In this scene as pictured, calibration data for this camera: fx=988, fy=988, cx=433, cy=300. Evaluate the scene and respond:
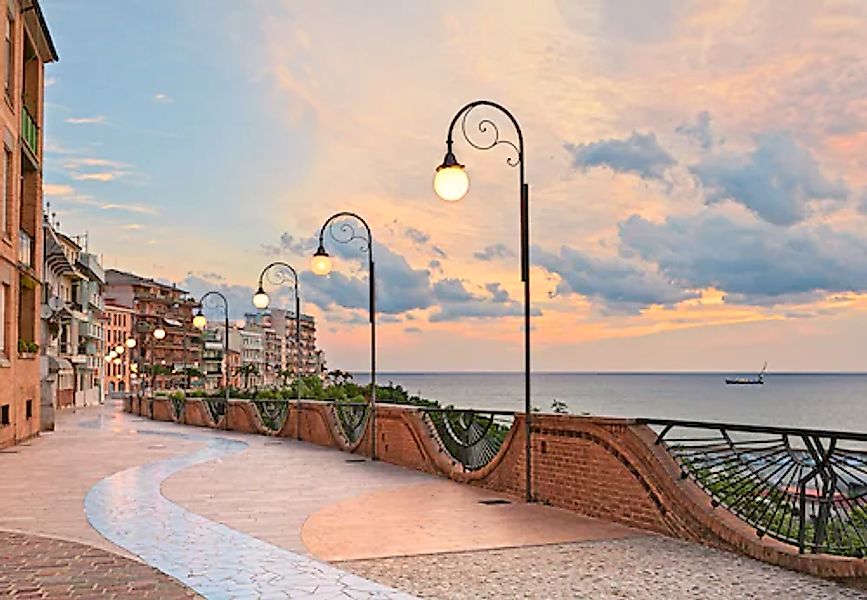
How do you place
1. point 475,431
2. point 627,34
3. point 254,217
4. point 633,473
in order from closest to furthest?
point 633,473
point 475,431
point 627,34
point 254,217

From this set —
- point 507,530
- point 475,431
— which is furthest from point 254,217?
point 507,530

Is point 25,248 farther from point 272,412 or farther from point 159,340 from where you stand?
point 159,340

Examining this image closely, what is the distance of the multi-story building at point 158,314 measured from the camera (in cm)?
12912

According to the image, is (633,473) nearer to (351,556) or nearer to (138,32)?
(351,556)

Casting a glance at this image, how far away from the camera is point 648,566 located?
8.33 m

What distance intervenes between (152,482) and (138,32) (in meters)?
12.1

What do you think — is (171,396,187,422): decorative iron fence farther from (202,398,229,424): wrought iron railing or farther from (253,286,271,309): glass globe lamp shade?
(253,286,271,309): glass globe lamp shade

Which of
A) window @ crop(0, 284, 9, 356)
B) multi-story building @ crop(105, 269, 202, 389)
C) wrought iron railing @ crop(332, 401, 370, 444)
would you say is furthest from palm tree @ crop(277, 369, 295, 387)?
wrought iron railing @ crop(332, 401, 370, 444)

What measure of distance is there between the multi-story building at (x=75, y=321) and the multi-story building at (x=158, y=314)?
113 feet

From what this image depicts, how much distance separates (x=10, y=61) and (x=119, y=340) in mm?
101333

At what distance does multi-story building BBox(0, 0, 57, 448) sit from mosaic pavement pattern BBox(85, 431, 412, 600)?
10.7 m

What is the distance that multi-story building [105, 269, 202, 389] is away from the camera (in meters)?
129

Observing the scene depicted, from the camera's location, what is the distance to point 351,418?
21.0 meters

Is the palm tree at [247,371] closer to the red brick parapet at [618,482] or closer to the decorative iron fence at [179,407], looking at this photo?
the decorative iron fence at [179,407]
